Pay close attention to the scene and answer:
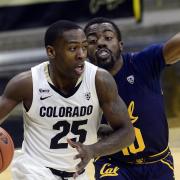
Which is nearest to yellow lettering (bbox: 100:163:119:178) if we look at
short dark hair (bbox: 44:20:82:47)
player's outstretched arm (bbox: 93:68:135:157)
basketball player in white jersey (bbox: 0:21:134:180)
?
basketball player in white jersey (bbox: 0:21:134:180)

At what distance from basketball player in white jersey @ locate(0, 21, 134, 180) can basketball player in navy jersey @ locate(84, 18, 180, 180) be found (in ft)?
2.04

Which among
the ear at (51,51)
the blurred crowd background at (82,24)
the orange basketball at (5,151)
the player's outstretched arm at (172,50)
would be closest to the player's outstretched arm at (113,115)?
the ear at (51,51)

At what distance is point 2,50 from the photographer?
9.88 meters

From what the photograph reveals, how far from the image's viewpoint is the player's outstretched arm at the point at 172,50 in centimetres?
439

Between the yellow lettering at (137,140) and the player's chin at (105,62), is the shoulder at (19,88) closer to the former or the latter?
the player's chin at (105,62)

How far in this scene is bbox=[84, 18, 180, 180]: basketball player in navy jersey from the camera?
4543 mm

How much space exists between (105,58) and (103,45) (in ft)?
0.31

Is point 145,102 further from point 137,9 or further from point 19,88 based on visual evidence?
point 137,9

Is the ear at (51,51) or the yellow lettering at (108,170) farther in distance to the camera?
the yellow lettering at (108,170)

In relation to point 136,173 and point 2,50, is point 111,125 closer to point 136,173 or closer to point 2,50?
point 136,173

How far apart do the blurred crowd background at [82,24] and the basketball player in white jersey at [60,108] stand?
13.6 ft

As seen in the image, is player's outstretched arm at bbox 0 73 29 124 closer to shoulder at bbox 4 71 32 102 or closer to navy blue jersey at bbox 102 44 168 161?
shoulder at bbox 4 71 32 102

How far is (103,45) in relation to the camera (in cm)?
456

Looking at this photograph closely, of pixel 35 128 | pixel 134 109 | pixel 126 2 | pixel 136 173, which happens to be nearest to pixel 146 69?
pixel 134 109
